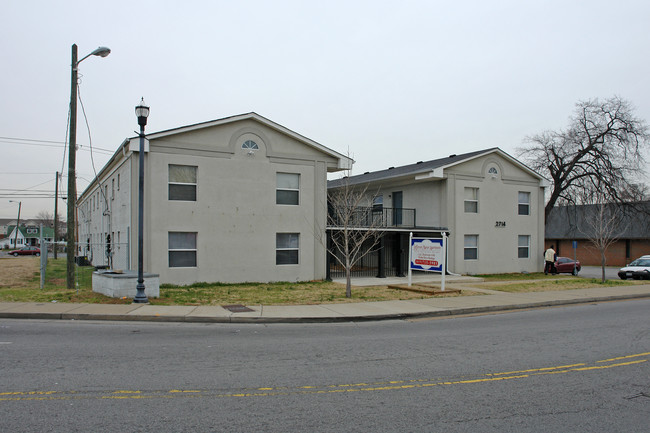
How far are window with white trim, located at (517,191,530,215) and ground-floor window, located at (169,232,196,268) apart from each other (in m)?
19.3

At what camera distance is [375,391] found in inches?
232

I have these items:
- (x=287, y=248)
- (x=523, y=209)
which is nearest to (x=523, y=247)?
(x=523, y=209)

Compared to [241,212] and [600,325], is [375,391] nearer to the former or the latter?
[600,325]

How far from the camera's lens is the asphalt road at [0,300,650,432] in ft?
15.9

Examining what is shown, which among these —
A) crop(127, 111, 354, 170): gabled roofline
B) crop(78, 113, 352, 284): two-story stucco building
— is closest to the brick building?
crop(127, 111, 354, 170): gabled roofline

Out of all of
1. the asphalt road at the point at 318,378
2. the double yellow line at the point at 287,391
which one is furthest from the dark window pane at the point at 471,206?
the double yellow line at the point at 287,391

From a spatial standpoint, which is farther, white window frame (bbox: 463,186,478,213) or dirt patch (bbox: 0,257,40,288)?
white window frame (bbox: 463,186,478,213)

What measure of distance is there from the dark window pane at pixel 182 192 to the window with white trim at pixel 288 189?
3.54 metres

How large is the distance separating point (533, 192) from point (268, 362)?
85.2 ft

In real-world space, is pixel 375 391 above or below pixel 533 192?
below

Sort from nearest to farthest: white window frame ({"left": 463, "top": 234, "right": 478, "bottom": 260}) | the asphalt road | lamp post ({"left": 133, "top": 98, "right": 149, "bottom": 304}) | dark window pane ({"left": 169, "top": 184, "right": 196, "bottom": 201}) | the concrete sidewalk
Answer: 1. the asphalt road
2. the concrete sidewalk
3. lamp post ({"left": 133, "top": 98, "right": 149, "bottom": 304})
4. dark window pane ({"left": 169, "top": 184, "right": 196, "bottom": 201})
5. white window frame ({"left": 463, "top": 234, "right": 478, "bottom": 260})

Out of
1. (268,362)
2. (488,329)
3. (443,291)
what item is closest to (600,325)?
(488,329)

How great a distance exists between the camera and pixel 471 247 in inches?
1055

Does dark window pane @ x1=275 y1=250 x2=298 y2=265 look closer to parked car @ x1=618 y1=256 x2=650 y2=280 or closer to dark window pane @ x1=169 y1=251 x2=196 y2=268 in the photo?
dark window pane @ x1=169 y1=251 x2=196 y2=268
